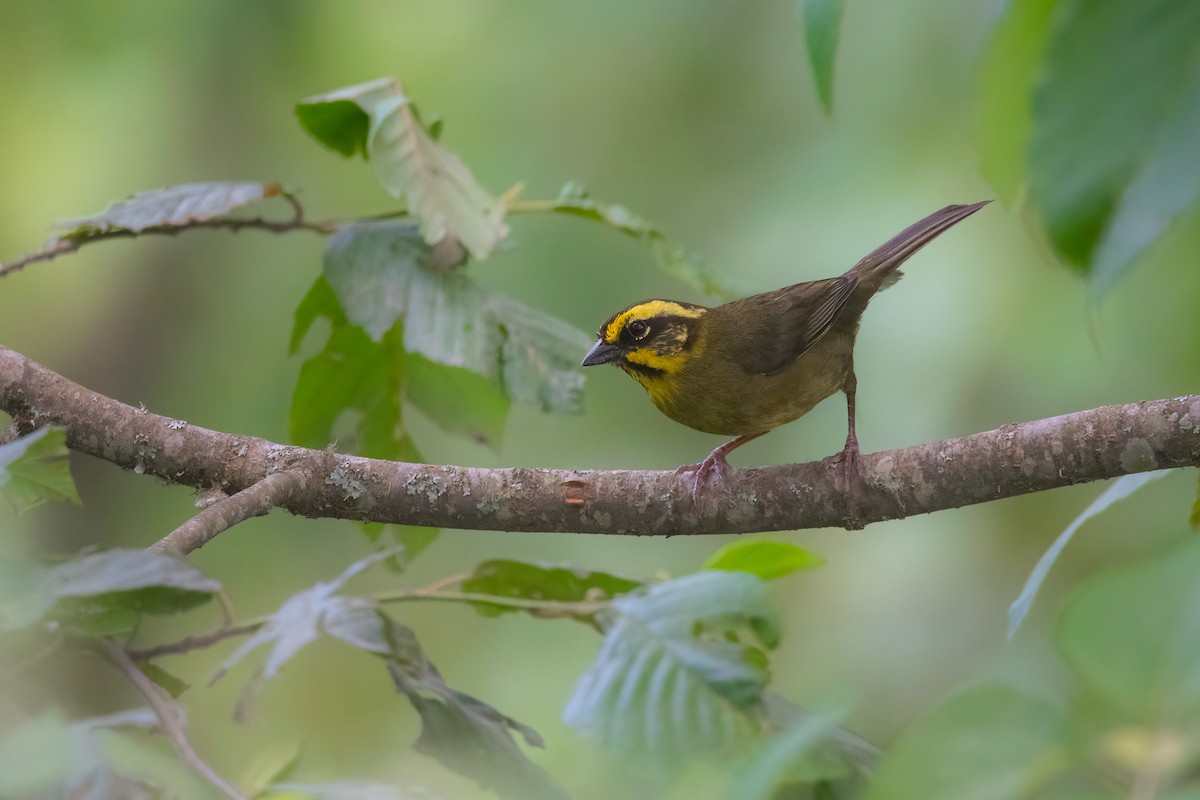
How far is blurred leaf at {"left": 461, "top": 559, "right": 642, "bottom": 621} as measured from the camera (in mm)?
2594

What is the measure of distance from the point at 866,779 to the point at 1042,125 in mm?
1347

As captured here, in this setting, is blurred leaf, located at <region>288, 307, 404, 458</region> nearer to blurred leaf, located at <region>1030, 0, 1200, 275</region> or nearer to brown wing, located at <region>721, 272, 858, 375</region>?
brown wing, located at <region>721, 272, 858, 375</region>

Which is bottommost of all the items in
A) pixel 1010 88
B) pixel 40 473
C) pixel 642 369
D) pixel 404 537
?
pixel 40 473

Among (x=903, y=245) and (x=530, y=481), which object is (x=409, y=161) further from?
(x=903, y=245)

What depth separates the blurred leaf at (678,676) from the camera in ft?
5.70

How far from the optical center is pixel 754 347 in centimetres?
425

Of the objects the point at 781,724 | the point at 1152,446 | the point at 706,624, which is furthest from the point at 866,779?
the point at 1152,446

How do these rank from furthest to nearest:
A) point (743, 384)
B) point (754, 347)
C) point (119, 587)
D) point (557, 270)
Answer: point (557, 270) → point (754, 347) → point (743, 384) → point (119, 587)

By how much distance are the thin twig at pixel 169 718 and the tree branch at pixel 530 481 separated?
1.11 meters

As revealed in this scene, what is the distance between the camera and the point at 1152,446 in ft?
7.86

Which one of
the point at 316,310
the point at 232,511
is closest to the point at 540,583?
the point at 232,511

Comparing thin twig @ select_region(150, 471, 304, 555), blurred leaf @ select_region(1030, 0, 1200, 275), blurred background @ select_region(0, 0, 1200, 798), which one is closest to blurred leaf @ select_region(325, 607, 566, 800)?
thin twig @ select_region(150, 471, 304, 555)

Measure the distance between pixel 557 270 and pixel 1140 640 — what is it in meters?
5.96

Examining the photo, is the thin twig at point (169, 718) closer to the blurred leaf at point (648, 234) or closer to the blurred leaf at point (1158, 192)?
the blurred leaf at point (1158, 192)
